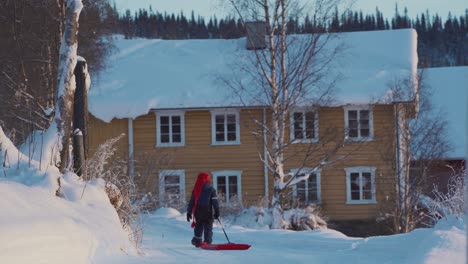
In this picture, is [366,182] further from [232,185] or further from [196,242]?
[196,242]

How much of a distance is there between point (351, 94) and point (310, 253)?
20084 mm

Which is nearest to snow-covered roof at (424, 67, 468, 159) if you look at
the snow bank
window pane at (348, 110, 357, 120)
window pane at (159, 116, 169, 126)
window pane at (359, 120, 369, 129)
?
window pane at (359, 120, 369, 129)

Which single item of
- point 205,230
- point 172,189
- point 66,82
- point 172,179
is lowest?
point 205,230

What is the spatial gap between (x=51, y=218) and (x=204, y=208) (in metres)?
5.69

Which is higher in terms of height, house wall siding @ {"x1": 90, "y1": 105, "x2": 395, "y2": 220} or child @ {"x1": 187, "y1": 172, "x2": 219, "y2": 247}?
house wall siding @ {"x1": 90, "y1": 105, "x2": 395, "y2": 220}

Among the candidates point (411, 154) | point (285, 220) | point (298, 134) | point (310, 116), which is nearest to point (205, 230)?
point (285, 220)

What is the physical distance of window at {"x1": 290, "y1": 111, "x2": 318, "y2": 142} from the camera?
27733 millimetres

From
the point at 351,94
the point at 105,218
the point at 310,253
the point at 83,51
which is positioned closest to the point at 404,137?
the point at 351,94

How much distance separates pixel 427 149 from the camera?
91.2 ft

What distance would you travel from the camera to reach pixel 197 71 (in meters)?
34.2

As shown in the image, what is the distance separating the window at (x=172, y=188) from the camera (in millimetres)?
27141

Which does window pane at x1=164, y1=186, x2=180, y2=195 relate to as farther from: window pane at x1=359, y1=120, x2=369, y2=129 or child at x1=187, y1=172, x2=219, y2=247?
child at x1=187, y1=172, x2=219, y2=247

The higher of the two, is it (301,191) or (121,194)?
(121,194)

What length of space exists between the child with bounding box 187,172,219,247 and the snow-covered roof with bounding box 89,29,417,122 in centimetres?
1481
